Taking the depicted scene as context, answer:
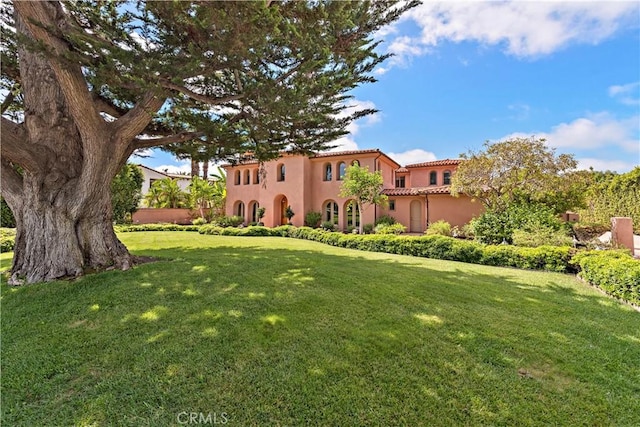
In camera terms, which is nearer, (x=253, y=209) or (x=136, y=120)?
(x=136, y=120)

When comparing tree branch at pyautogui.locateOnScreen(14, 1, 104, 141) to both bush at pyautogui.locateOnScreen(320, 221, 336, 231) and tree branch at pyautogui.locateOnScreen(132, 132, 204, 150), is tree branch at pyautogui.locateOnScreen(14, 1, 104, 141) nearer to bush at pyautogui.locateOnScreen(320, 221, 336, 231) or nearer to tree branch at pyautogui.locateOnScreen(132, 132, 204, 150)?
tree branch at pyautogui.locateOnScreen(132, 132, 204, 150)

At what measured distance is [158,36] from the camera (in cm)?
633

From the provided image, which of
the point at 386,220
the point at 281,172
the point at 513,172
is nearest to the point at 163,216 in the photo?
the point at 281,172

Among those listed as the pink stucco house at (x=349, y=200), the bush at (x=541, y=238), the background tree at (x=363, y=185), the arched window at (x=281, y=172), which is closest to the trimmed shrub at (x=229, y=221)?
the pink stucco house at (x=349, y=200)

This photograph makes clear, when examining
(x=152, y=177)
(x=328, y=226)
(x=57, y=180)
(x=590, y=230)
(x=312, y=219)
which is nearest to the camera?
(x=57, y=180)

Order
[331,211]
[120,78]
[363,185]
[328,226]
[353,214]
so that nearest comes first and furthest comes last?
[120,78] → [363,185] → [328,226] → [353,214] → [331,211]

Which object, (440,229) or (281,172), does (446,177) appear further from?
(281,172)

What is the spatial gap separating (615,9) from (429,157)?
→ 20.3m

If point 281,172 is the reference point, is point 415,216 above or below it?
below

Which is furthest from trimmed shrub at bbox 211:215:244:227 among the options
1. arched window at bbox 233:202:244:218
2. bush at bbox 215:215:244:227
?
arched window at bbox 233:202:244:218

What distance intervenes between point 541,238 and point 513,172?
5062 mm

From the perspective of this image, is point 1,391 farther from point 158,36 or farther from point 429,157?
point 429,157

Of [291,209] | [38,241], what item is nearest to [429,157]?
[291,209]

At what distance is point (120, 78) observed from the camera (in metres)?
5.80
